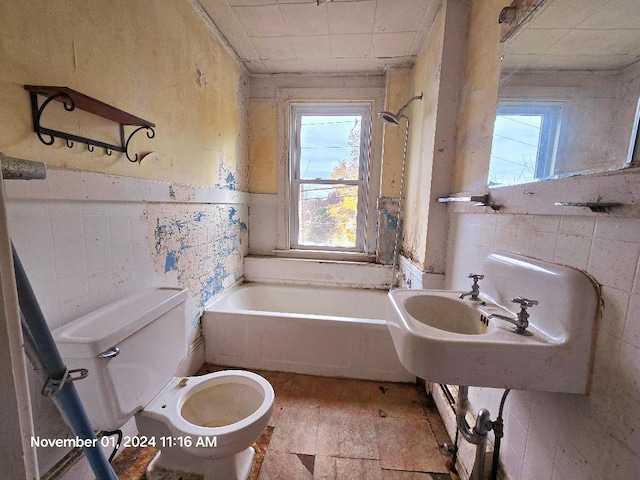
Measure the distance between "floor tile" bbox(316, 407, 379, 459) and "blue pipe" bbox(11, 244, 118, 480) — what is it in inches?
35.0

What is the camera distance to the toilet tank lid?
74 centimetres

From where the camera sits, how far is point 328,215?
2592 millimetres

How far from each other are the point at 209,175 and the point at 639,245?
77.4 inches

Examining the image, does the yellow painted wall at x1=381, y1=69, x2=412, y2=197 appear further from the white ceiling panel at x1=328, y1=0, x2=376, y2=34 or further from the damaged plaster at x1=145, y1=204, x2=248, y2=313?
the damaged plaster at x1=145, y1=204, x2=248, y2=313

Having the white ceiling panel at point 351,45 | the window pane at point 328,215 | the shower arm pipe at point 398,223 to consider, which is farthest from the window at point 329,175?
the white ceiling panel at point 351,45

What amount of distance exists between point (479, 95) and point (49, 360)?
1.82m

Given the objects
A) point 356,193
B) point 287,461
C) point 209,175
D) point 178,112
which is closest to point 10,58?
point 178,112

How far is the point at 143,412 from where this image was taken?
98cm

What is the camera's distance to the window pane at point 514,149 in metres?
0.88

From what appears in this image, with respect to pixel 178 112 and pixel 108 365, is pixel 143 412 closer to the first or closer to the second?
pixel 108 365

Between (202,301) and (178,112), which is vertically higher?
(178,112)

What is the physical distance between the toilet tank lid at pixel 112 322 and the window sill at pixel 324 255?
1.45 metres

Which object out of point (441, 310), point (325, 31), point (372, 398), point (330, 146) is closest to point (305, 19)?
point (325, 31)

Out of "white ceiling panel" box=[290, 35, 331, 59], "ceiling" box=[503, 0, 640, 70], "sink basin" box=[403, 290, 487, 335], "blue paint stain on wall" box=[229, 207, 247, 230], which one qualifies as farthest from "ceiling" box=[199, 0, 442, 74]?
"sink basin" box=[403, 290, 487, 335]
